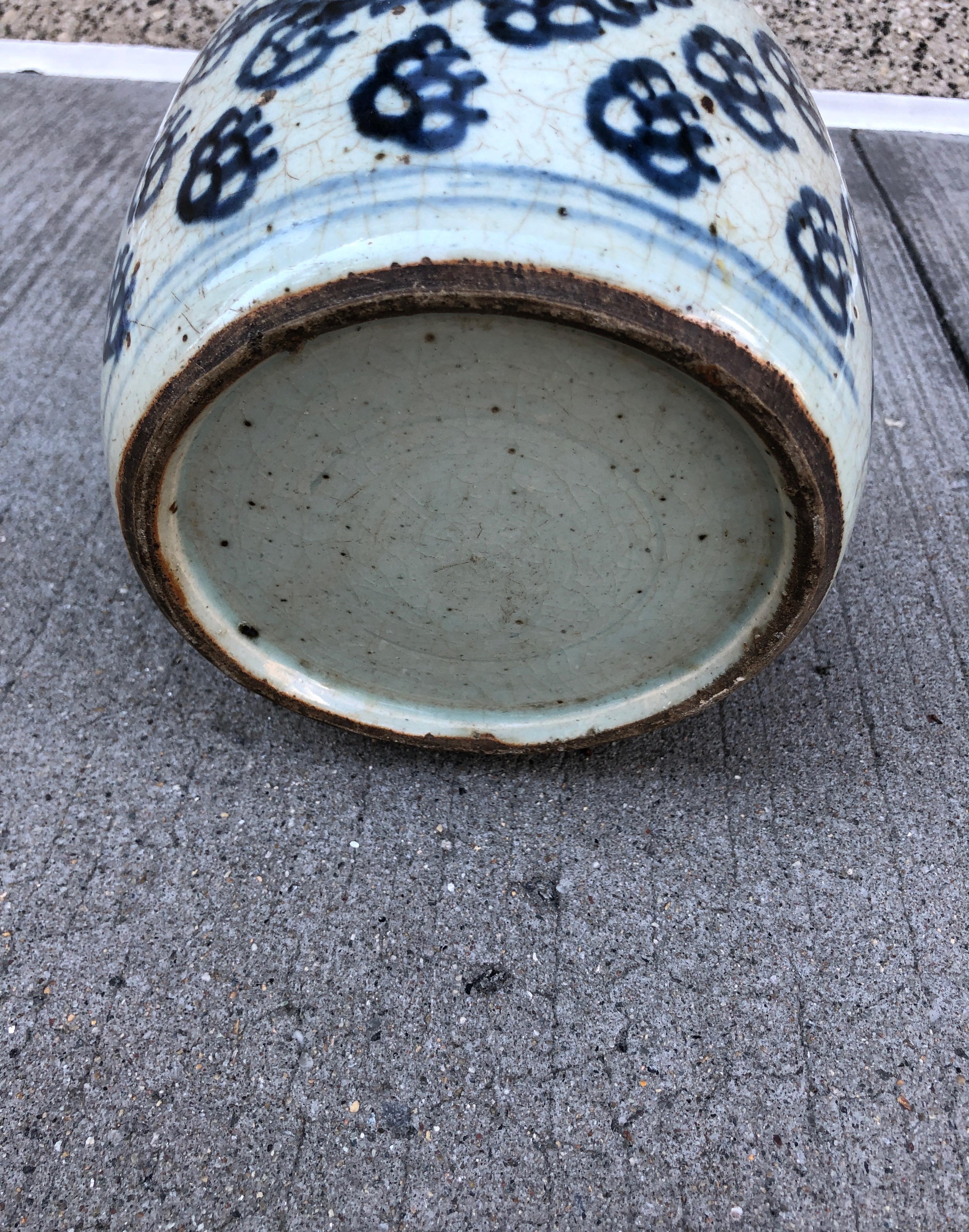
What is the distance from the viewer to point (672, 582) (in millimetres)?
1206

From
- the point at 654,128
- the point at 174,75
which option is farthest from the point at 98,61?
the point at 654,128

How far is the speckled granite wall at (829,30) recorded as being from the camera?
2965 mm

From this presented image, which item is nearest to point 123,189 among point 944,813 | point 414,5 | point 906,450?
point 414,5

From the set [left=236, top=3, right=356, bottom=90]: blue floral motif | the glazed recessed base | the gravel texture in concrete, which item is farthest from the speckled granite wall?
the glazed recessed base

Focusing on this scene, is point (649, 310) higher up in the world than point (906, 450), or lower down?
higher up

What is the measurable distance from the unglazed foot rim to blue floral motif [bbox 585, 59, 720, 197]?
14 cm

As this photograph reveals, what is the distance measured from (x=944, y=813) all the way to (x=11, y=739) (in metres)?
1.41

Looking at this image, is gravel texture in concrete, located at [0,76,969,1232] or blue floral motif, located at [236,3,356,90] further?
gravel texture in concrete, located at [0,76,969,1232]

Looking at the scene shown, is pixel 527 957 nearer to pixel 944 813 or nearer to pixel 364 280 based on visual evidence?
pixel 944 813

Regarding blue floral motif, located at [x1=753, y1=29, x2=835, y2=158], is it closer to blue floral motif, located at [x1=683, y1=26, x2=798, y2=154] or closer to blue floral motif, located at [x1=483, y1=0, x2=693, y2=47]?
blue floral motif, located at [x1=683, y1=26, x2=798, y2=154]

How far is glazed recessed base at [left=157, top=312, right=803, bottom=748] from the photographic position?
1.03m

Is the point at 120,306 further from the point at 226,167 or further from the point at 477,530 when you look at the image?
the point at 477,530

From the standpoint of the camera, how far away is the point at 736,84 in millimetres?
1051

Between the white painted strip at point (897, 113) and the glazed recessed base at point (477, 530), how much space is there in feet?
8.14
